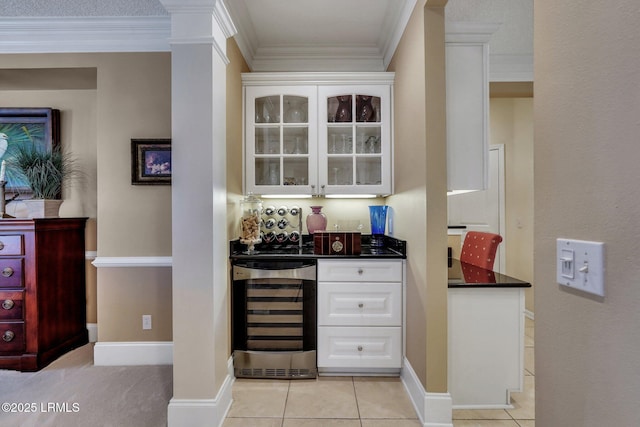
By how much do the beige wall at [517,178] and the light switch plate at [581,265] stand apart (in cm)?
332

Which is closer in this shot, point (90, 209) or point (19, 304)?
point (19, 304)

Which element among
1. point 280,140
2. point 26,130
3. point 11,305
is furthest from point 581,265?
point 26,130

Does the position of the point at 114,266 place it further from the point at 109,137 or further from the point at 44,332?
the point at 109,137

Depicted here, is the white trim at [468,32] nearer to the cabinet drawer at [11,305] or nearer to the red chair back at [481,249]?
the red chair back at [481,249]

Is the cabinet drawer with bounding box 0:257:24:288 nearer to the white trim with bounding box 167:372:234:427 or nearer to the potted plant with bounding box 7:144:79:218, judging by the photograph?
the potted plant with bounding box 7:144:79:218

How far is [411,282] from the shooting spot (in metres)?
2.18

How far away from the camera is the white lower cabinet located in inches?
91.6

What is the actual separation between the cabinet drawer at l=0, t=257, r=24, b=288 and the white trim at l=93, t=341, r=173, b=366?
77 cm

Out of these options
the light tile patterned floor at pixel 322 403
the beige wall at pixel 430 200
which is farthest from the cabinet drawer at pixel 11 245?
the beige wall at pixel 430 200

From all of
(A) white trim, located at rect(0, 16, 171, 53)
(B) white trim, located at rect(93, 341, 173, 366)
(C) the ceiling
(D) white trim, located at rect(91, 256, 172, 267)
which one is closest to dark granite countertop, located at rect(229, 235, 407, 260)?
(D) white trim, located at rect(91, 256, 172, 267)

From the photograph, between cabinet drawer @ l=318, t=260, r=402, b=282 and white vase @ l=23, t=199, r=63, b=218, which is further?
white vase @ l=23, t=199, r=63, b=218

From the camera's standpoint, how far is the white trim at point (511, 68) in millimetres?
2965

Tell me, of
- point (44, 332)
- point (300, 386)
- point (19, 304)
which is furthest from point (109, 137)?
point (300, 386)

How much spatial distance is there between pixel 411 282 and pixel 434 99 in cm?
120
